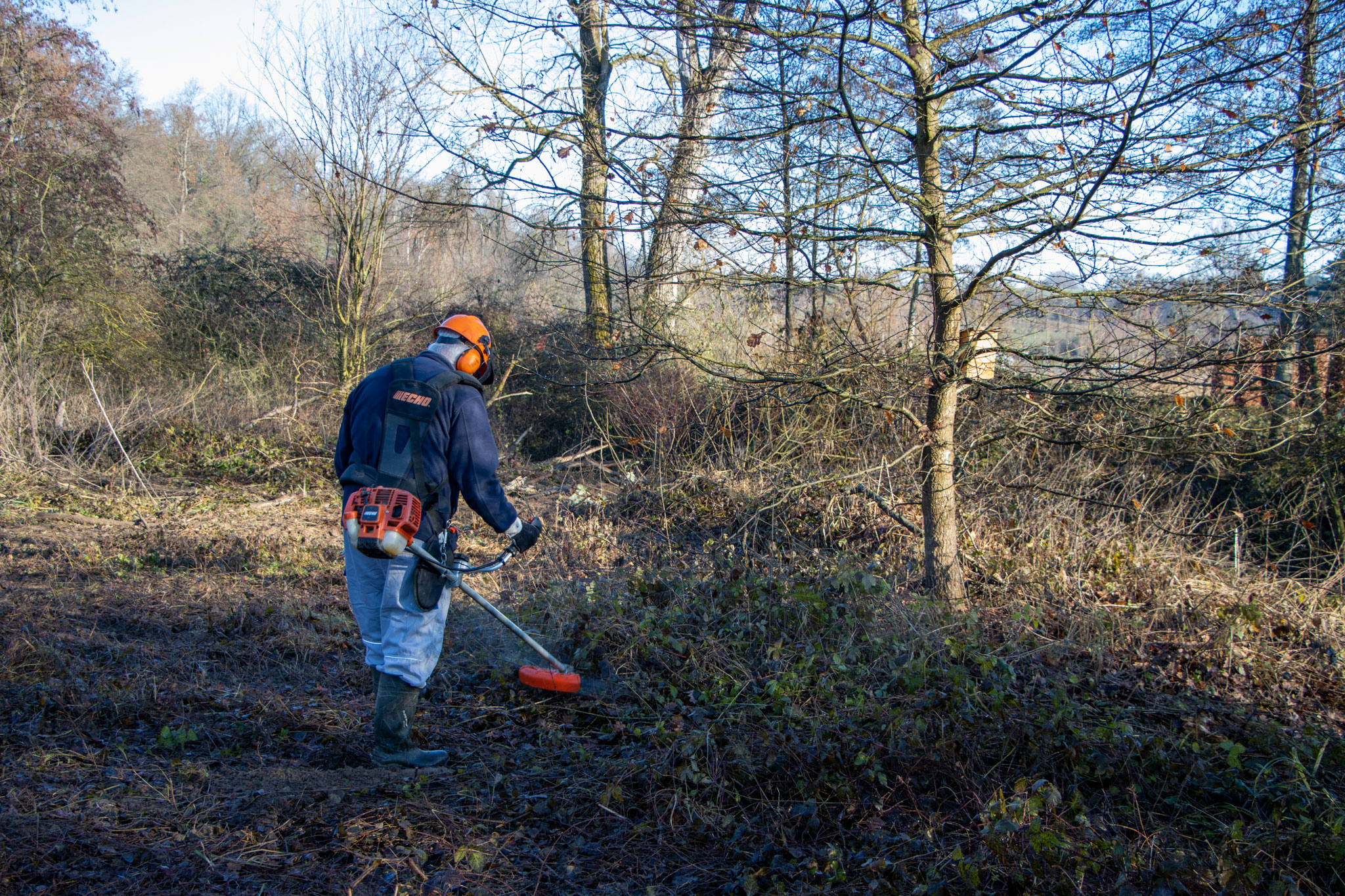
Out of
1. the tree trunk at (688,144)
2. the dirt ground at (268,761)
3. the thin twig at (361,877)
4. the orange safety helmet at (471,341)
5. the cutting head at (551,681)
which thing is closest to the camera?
the thin twig at (361,877)

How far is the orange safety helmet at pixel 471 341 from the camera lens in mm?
3846

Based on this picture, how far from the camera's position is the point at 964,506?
6.79m

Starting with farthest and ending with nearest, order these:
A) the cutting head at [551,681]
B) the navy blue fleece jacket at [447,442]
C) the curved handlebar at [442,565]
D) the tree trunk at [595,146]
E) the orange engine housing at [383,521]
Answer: the tree trunk at [595,146]
the cutting head at [551,681]
the navy blue fleece jacket at [447,442]
the curved handlebar at [442,565]
the orange engine housing at [383,521]

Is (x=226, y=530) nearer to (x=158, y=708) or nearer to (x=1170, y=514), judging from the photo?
(x=158, y=708)

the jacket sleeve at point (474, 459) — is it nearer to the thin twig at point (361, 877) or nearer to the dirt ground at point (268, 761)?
the dirt ground at point (268, 761)

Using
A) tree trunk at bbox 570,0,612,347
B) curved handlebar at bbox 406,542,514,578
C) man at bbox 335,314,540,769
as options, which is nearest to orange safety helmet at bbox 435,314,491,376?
man at bbox 335,314,540,769

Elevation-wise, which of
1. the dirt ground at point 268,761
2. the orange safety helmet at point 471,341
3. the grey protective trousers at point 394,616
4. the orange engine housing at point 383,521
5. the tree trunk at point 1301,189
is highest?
the tree trunk at point 1301,189

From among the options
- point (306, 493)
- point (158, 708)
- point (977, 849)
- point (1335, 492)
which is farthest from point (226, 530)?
point (1335, 492)

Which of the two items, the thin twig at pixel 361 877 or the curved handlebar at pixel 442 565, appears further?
the curved handlebar at pixel 442 565

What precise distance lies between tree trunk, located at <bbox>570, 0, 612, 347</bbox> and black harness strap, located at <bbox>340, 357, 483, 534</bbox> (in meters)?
1.12

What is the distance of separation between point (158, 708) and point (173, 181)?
3151 centimetres

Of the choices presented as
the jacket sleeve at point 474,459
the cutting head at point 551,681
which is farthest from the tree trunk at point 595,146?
the cutting head at point 551,681

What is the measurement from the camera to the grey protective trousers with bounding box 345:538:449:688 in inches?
141

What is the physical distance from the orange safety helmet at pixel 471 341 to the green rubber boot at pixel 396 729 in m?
1.47
